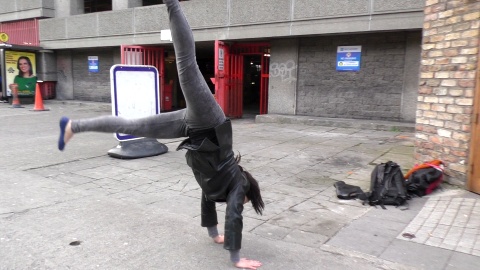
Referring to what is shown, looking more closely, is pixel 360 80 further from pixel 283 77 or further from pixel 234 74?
pixel 234 74

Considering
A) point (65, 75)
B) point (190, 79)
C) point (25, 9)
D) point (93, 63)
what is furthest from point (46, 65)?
point (190, 79)

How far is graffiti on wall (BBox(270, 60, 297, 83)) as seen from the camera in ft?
40.4

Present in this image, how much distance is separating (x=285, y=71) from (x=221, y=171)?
9.76 metres

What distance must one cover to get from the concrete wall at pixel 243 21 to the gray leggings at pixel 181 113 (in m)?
8.51

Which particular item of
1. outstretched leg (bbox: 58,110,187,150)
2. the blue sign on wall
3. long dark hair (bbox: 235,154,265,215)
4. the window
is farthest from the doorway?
outstretched leg (bbox: 58,110,187,150)

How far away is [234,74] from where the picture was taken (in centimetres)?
1335

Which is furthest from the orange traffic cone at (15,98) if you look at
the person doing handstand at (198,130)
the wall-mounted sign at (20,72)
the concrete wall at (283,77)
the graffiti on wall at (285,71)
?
the person doing handstand at (198,130)

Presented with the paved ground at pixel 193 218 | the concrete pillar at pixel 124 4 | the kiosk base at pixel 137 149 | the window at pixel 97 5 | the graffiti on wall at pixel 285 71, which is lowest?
the paved ground at pixel 193 218

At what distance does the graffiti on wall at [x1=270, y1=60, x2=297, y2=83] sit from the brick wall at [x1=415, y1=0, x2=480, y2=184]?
6.59 m

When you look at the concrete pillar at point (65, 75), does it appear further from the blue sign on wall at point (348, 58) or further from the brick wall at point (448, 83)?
the brick wall at point (448, 83)

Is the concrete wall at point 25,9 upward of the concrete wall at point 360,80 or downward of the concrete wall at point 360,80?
upward

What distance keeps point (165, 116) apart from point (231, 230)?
1.02 m

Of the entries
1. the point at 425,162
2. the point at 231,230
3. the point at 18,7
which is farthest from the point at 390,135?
the point at 18,7

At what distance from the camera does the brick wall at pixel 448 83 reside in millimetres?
5047
